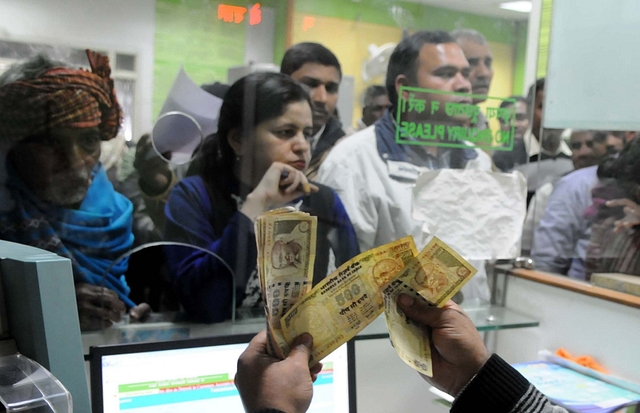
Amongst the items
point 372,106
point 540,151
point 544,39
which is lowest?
point 540,151

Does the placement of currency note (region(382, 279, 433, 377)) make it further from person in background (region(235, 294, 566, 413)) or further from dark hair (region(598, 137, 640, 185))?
dark hair (region(598, 137, 640, 185))

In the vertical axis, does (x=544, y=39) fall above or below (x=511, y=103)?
above

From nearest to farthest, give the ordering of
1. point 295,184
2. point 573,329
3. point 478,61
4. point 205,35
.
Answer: point 205,35 < point 295,184 < point 573,329 < point 478,61

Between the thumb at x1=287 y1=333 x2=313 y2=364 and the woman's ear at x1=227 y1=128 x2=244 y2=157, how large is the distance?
2.31 feet

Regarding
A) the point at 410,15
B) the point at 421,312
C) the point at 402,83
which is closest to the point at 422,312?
the point at 421,312

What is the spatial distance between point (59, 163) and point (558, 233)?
4.34 ft

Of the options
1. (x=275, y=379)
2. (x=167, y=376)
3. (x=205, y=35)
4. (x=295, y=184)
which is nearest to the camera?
(x=275, y=379)

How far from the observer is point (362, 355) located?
147cm

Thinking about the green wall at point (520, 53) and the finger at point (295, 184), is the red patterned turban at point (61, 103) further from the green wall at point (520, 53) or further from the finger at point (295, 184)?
the green wall at point (520, 53)

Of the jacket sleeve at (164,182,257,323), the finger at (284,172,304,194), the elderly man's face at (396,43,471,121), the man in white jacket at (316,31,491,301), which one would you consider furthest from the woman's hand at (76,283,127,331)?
the elderly man's face at (396,43,471,121)

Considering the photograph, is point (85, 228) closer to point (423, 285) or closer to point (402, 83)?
point (423, 285)

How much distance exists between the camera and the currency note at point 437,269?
2.42ft

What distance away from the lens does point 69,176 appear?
1.16 m

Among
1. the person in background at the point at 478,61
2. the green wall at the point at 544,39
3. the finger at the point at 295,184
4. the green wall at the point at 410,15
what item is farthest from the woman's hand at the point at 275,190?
the green wall at the point at 544,39
